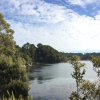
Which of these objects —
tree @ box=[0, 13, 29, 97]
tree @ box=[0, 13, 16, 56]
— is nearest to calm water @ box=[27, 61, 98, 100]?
tree @ box=[0, 13, 29, 97]

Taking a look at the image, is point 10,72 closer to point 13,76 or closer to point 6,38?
point 13,76

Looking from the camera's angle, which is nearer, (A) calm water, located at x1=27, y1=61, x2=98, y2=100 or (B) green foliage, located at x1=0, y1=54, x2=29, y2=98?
(B) green foliage, located at x1=0, y1=54, x2=29, y2=98

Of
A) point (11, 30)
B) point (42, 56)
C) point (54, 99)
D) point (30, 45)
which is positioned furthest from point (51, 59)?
point (54, 99)

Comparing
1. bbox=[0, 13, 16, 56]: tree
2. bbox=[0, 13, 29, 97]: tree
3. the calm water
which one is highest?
bbox=[0, 13, 16, 56]: tree

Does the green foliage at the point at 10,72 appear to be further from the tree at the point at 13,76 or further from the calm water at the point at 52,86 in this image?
the calm water at the point at 52,86

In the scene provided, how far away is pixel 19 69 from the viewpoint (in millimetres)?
14516

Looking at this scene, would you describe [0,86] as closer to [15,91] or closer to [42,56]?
[15,91]

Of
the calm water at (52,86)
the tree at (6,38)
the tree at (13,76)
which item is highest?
the tree at (6,38)

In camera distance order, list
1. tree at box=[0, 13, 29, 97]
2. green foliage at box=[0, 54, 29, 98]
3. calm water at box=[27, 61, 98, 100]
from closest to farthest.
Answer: tree at box=[0, 13, 29, 97] < green foliage at box=[0, 54, 29, 98] < calm water at box=[27, 61, 98, 100]

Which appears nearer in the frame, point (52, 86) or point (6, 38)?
point (52, 86)

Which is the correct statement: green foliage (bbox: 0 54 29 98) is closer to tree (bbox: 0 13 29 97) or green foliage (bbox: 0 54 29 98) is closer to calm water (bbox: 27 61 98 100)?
tree (bbox: 0 13 29 97)

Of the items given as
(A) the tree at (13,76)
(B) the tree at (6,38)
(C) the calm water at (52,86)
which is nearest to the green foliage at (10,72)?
(A) the tree at (13,76)

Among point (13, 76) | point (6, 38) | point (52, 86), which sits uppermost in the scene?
point (6, 38)

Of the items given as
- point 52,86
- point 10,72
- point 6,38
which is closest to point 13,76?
point 10,72
